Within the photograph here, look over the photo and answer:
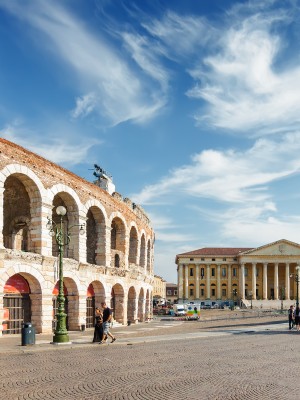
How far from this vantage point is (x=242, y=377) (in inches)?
518

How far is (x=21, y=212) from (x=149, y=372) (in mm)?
21677

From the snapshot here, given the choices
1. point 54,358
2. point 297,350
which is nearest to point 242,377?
point 54,358

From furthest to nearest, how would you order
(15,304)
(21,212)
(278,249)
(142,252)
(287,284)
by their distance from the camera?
(278,249) → (287,284) → (142,252) → (21,212) → (15,304)

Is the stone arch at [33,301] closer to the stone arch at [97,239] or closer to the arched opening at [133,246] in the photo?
the stone arch at [97,239]

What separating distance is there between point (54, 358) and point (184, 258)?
123 metres

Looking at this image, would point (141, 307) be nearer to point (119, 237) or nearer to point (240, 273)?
point (119, 237)

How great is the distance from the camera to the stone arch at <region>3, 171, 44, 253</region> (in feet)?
93.1

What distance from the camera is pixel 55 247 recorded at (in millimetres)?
35531

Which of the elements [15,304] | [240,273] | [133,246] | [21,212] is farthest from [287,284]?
[15,304]

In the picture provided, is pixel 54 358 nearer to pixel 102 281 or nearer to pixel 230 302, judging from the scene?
pixel 102 281

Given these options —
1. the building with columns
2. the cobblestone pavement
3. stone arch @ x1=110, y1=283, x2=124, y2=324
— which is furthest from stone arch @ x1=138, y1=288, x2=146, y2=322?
the building with columns

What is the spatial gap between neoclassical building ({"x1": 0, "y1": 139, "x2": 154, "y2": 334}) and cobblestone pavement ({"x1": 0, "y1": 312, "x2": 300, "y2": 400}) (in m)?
6.86

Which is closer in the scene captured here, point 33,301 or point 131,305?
point 33,301

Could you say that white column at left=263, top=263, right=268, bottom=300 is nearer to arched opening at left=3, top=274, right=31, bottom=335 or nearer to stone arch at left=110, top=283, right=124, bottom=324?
stone arch at left=110, top=283, right=124, bottom=324
